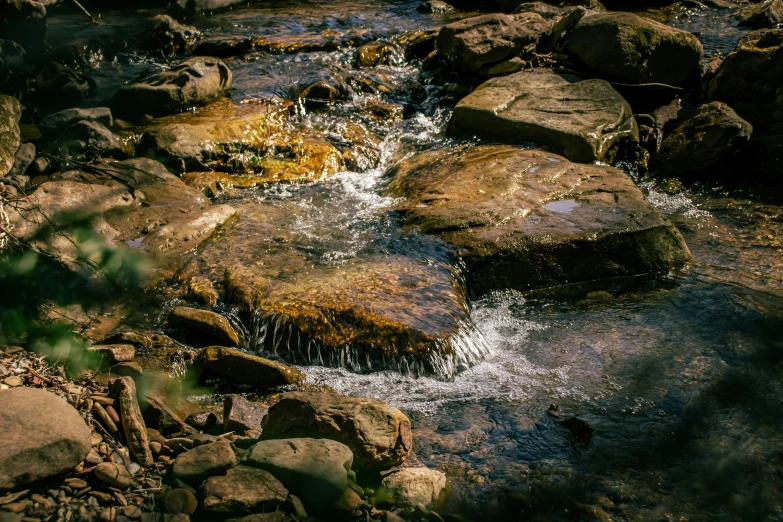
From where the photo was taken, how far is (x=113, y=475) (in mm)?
2820

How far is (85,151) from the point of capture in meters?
6.64

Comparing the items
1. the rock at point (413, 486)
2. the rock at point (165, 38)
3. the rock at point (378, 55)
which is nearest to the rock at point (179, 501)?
the rock at point (413, 486)

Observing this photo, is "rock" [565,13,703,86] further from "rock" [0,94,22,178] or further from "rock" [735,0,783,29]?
"rock" [0,94,22,178]

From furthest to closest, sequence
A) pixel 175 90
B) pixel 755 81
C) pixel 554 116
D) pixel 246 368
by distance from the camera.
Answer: pixel 175 90 → pixel 755 81 → pixel 554 116 → pixel 246 368

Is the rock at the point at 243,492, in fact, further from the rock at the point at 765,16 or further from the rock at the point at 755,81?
the rock at the point at 765,16

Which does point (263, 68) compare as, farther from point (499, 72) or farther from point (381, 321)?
point (381, 321)

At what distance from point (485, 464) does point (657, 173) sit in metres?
5.35

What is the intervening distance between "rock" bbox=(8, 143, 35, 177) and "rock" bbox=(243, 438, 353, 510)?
169 inches

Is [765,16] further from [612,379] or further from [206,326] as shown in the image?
[206,326]

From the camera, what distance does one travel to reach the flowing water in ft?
10.8

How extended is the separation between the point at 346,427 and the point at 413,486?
1.50ft

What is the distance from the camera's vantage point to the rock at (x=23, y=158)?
582 cm

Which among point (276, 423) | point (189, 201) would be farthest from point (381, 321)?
point (189, 201)

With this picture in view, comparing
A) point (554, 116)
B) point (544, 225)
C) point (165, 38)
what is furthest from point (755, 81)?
point (165, 38)
